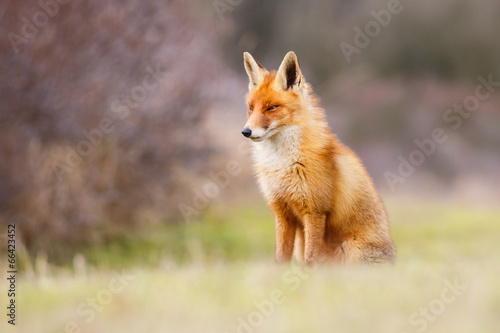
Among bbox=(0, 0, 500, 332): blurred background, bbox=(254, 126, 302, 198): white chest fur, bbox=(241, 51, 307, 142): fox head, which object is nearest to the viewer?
bbox=(241, 51, 307, 142): fox head

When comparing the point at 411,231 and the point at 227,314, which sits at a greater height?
the point at 411,231

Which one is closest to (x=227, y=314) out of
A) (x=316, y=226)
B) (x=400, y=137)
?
(x=316, y=226)

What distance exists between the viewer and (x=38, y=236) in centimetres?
1412

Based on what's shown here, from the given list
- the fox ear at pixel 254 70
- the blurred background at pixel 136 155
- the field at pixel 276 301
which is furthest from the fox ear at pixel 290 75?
the blurred background at pixel 136 155

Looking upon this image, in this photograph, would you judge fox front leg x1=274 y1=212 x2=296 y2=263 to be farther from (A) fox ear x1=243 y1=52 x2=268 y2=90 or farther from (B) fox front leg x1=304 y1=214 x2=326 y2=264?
(A) fox ear x1=243 y1=52 x2=268 y2=90

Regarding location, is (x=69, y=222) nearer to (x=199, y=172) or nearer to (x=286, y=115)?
(x=199, y=172)

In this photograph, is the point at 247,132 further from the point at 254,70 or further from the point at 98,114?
the point at 98,114

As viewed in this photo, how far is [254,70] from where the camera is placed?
18.4ft

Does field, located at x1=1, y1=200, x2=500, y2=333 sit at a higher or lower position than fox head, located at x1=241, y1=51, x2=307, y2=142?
lower

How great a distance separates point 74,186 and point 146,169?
Answer: 1986mm

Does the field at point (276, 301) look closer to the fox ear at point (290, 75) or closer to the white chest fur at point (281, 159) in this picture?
the white chest fur at point (281, 159)

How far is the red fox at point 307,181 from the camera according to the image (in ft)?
17.7

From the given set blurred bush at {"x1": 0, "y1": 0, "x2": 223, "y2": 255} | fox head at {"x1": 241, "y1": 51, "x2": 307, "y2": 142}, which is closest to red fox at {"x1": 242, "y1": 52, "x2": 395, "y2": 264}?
fox head at {"x1": 241, "y1": 51, "x2": 307, "y2": 142}

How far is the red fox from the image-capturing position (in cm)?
540
